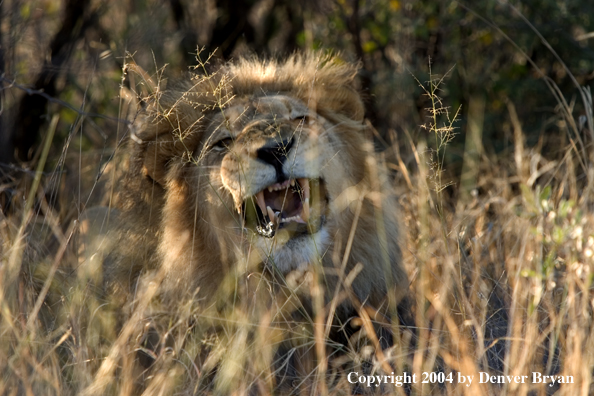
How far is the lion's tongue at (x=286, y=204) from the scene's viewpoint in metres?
3.54

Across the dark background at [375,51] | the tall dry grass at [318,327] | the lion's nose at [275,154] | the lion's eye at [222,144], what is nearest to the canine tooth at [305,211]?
the lion's nose at [275,154]

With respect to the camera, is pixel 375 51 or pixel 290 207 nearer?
pixel 290 207

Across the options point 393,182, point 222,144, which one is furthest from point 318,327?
point 393,182

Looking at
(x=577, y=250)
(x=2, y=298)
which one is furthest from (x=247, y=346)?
(x=577, y=250)

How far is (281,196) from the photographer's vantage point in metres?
3.74

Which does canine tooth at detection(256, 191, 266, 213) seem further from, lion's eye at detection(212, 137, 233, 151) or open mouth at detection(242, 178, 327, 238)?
lion's eye at detection(212, 137, 233, 151)

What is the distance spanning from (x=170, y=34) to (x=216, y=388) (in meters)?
4.20

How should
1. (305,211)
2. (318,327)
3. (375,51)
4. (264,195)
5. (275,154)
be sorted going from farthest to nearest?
1. (375,51)
2. (264,195)
3. (305,211)
4. (275,154)
5. (318,327)

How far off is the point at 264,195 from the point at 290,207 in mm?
149

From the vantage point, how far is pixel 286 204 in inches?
149

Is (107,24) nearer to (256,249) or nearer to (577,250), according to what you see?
(256,249)

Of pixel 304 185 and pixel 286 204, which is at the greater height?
pixel 304 185

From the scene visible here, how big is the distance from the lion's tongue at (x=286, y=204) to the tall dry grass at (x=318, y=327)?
31 centimetres

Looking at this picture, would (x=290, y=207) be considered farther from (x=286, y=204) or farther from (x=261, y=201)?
(x=261, y=201)
